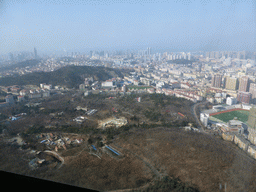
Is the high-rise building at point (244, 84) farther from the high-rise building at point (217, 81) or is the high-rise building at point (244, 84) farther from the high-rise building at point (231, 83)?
the high-rise building at point (217, 81)

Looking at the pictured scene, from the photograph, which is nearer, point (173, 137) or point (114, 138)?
point (173, 137)

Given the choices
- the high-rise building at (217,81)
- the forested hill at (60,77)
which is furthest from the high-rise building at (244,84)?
the forested hill at (60,77)

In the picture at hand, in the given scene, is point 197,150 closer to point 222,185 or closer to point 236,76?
point 222,185

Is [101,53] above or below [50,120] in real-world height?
above

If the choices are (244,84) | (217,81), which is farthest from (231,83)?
(217,81)

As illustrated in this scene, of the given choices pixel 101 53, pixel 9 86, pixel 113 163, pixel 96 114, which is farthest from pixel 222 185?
pixel 101 53
